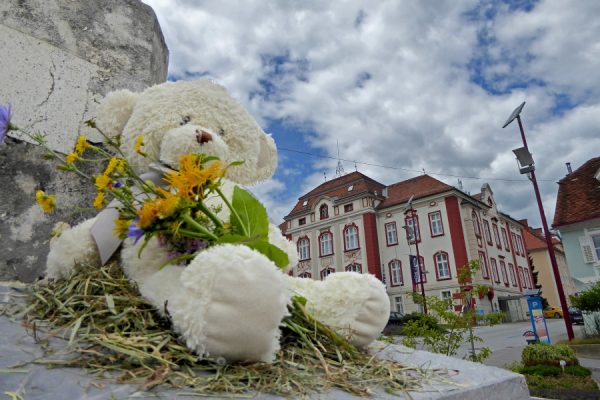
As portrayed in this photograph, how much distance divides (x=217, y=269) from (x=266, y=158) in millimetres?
1267

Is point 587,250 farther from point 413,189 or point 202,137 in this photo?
point 202,137

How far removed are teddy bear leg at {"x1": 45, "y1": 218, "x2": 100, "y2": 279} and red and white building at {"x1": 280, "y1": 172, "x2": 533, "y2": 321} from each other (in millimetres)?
21120

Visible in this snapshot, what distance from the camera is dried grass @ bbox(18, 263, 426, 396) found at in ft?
2.52

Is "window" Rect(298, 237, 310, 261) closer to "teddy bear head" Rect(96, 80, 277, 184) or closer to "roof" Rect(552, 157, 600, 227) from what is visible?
"roof" Rect(552, 157, 600, 227)

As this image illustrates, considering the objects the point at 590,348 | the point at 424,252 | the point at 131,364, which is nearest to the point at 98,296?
the point at 131,364

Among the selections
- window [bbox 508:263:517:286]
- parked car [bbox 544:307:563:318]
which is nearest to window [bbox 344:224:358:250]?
window [bbox 508:263:517:286]

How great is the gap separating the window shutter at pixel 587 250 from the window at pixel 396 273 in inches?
448

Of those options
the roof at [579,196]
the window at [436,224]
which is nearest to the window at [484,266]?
the window at [436,224]

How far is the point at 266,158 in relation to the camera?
6.72 ft

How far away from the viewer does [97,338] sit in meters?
0.83

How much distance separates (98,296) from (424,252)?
2549 centimetres

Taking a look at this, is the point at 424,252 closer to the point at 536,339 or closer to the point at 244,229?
the point at 536,339

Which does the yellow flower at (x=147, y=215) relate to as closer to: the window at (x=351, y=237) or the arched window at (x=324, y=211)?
the window at (x=351, y=237)

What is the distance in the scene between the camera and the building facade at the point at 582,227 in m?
15.1
